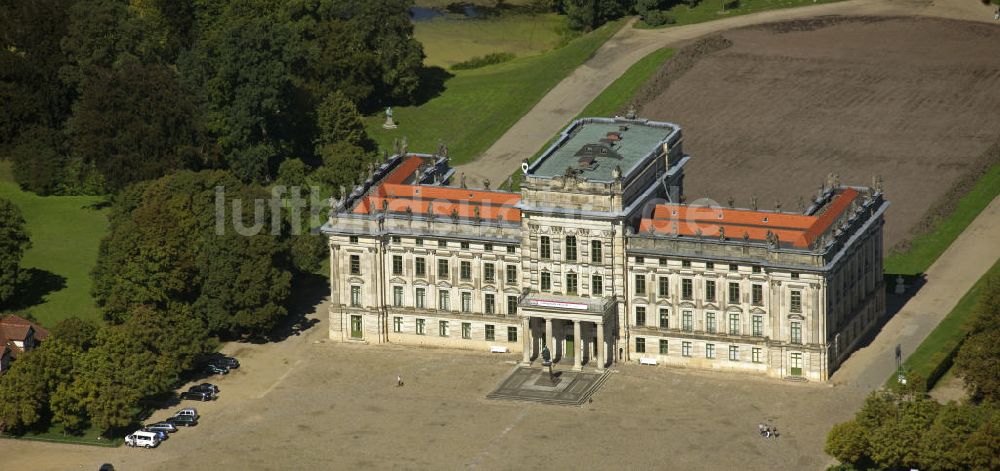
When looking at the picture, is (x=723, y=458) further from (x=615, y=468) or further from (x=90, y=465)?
(x=90, y=465)

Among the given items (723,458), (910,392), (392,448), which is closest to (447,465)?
(392,448)

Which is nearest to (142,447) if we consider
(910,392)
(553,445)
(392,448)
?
(392,448)

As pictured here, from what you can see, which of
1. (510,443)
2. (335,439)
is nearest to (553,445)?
(510,443)

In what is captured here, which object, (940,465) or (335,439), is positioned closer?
(940,465)

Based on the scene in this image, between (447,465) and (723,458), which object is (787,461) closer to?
(723,458)

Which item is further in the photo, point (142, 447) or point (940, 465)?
point (142, 447)

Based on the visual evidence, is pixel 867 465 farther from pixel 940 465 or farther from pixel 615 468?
pixel 615 468
